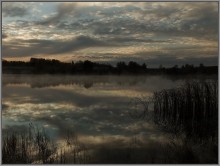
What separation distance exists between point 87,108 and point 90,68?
0.33 meters

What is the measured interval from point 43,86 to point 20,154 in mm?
579

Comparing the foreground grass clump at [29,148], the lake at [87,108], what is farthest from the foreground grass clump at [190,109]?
the foreground grass clump at [29,148]

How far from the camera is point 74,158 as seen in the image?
3643mm

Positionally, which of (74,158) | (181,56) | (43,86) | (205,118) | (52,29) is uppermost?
(52,29)

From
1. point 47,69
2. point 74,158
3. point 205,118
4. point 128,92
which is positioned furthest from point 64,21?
point 205,118

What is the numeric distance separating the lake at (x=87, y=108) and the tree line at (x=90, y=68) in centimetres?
5

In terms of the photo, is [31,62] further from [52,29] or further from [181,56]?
[181,56]

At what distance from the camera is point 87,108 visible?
370 cm

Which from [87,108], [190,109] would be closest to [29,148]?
[87,108]

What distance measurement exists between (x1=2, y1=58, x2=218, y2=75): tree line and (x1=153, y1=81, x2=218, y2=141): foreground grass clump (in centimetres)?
15

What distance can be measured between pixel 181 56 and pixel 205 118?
53cm

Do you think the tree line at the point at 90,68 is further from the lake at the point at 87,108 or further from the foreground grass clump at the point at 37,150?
the foreground grass clump at the point at 37,150

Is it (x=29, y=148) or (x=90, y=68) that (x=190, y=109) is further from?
(x=29, y=148)

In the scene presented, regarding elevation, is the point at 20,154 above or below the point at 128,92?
below
